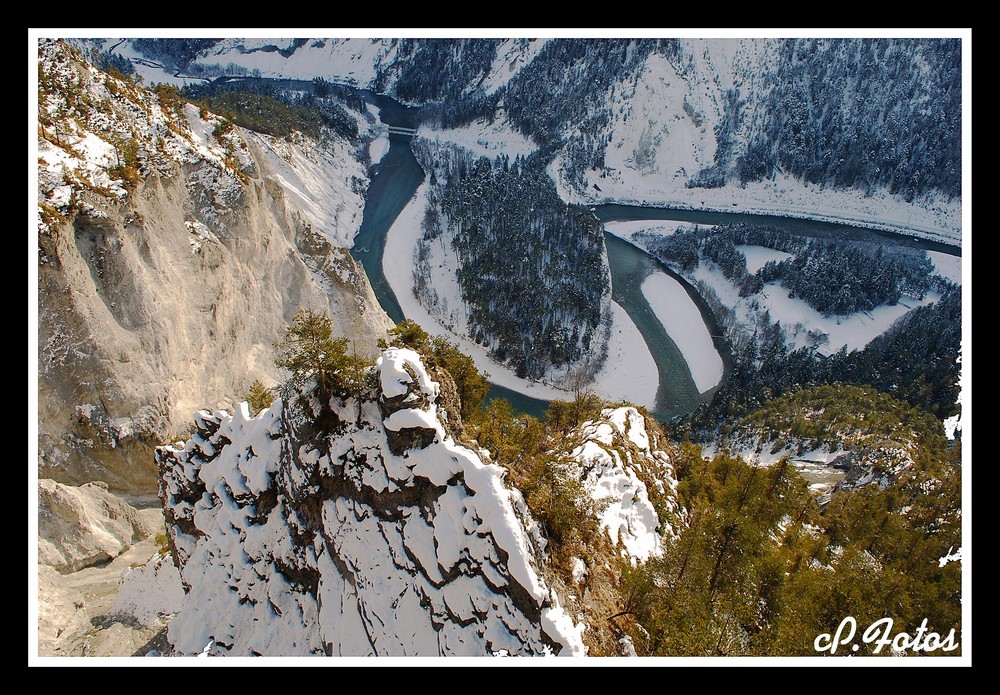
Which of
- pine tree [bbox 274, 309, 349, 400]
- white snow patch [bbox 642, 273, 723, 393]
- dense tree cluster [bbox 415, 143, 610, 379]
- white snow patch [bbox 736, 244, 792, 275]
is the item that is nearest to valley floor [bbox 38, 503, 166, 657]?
pine tree [bbox 274, 309, 349, 400]

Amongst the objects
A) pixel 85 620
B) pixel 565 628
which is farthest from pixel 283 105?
pixel 565 628

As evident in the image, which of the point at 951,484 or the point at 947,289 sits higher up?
the point at 947,289

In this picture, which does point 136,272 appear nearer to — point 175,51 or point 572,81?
point 572,81

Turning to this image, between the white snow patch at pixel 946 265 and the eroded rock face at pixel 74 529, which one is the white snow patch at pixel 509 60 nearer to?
the white snow patch at pixel 946 265

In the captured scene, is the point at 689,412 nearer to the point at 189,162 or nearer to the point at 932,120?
the point at 189,162

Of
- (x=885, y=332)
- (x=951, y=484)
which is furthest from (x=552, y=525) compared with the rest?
(x=885, y=332)
